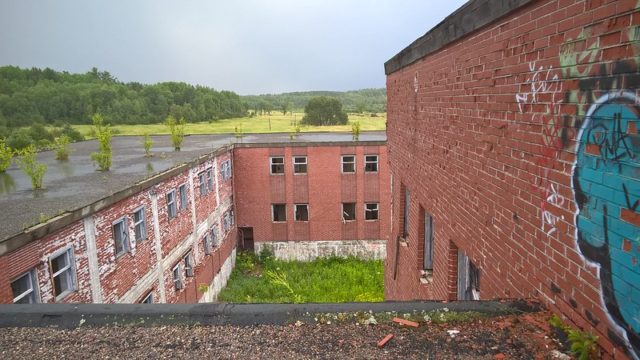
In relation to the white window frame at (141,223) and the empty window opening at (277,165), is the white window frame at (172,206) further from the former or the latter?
the empty window opening at (277,165)

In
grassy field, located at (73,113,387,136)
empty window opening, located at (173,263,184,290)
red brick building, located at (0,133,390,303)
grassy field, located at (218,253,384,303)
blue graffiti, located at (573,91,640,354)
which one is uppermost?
blue graffiti, located at (573,91,640,354)

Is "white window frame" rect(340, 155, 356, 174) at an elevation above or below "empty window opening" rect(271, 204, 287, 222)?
above

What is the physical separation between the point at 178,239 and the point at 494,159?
14.8 metres

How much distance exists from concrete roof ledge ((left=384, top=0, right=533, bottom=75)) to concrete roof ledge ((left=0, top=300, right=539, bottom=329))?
8.47ft

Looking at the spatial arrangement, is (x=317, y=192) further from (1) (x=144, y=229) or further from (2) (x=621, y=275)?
(2) (x=621, y=275)

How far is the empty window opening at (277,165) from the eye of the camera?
25.3 metres

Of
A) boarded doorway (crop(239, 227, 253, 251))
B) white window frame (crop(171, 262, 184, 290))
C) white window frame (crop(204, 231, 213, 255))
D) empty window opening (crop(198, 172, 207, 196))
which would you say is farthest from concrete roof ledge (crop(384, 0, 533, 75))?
boarded doorway (crop(239, 227, 253, 251))

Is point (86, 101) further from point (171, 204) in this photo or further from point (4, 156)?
point (171, 204)

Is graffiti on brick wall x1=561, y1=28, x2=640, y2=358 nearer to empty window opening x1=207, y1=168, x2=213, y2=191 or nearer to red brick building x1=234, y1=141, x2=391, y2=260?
empty window opening x1=207, y1=168, x2=213, y2=191

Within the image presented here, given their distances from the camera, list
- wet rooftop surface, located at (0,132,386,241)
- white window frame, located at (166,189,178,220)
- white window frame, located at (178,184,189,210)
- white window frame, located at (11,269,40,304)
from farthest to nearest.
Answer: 1. white window frame, located at (178,184,189,210)
2. white window frame, located at (166,189,178,220)
3. wet rooftop surface, located at (0,132,386,241)
4. white window frame, located at (11,269,40,304)

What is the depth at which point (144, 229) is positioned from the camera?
1377 cm

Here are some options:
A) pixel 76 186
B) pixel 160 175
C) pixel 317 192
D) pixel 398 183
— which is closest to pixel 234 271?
pixel 317 192

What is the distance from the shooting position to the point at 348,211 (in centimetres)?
2609

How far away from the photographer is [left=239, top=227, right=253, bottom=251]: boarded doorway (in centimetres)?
2673
